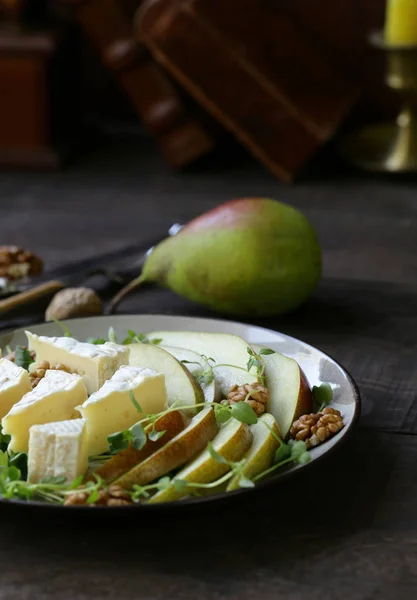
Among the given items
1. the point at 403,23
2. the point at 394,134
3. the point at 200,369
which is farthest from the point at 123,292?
the point at 394,134

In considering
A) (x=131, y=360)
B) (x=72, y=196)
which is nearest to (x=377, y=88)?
(x=72, y=196)

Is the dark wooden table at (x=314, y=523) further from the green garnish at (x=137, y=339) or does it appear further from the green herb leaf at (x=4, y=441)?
the green garnish at (x=137, y=339)

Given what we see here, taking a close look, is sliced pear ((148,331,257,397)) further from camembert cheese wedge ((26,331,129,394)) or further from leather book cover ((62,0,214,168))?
leather book cover ((62,0,214,168))

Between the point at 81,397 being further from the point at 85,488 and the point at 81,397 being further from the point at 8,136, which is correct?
the point at 8,136

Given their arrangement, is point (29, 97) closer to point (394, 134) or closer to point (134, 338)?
point (394, 134)

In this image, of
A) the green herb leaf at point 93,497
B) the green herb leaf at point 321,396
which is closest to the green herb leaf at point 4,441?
the green herb leaf at point 93,497
